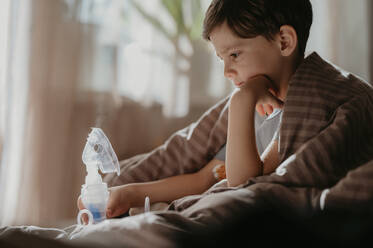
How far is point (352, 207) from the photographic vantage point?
60 centimetres

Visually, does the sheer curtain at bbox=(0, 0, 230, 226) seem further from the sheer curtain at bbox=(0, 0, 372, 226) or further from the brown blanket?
the brown blanket

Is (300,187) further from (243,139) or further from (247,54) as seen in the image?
(247,54)

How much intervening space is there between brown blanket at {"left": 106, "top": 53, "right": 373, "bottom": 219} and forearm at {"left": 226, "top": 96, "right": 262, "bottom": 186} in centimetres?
6

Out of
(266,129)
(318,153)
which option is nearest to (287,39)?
(266,129)

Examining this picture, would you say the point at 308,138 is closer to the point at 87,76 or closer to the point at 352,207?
the point at 352,207

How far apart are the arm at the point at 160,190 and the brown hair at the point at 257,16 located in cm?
33

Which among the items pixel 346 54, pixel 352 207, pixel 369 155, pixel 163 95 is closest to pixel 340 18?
pixel 346 54

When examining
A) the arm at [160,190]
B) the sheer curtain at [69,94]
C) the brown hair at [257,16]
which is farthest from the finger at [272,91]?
the sheer curtain at [69,94]

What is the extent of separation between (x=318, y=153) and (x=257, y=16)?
13.1 inches

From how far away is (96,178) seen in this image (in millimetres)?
Answer: 821

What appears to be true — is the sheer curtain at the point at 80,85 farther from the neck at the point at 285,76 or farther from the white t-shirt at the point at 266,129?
the neck at the point at 285,76

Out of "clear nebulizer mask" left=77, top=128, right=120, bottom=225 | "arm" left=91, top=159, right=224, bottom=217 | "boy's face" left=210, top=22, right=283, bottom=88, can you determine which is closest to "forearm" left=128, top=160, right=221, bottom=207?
"arm" left=91, top=159, right=224, bottom=217

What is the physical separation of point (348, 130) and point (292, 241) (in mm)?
300

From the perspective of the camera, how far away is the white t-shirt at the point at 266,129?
1.03 meters
